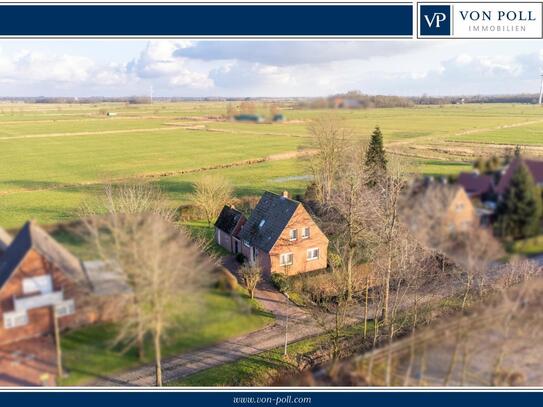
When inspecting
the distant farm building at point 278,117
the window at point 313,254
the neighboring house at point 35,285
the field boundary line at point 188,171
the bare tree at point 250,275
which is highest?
the distant farm building at point 278,117

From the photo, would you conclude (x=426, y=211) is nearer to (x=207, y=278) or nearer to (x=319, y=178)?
(x=319, y=178)

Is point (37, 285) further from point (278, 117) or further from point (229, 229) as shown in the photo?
point (229, 229)

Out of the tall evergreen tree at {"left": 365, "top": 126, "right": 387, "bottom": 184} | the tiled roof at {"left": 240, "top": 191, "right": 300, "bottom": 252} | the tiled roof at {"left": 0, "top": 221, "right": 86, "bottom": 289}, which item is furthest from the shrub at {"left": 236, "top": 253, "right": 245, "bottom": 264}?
the tiled roof at {"left": 0, "top": 221, "right": 86, "bottom": 289}

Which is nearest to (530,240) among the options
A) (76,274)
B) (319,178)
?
(319,178)

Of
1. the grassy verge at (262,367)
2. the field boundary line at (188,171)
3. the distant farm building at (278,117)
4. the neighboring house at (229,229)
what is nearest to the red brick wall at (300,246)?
the neighboring house at (229,229)

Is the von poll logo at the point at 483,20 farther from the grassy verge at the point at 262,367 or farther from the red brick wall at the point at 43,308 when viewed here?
the grassy verge at the point at 262,367

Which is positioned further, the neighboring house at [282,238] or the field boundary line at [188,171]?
the neighboring house at [282,238]

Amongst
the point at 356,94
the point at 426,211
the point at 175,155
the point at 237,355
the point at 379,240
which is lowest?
the point at 237,355


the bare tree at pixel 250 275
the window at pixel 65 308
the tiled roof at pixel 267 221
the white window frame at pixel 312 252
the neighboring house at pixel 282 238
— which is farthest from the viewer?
the bare tree at pixel 250 275
